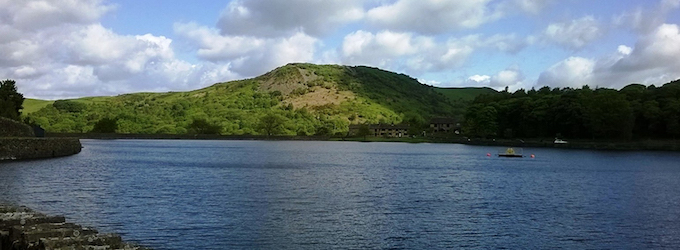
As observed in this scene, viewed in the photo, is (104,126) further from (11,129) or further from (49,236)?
(49,236)

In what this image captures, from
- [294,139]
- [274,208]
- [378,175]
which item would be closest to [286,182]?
[378,175]

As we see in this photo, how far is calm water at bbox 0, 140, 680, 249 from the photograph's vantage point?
22750 millimetres

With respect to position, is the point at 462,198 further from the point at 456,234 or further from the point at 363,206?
the point at 456,234

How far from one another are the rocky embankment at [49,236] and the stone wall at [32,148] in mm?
46426

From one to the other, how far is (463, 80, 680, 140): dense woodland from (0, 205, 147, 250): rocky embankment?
119868 millimetres

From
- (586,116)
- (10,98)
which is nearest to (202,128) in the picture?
(10,98)

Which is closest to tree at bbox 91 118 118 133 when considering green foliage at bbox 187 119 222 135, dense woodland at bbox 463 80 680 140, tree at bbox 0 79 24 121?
green foliage at bbox 187 119 222 135

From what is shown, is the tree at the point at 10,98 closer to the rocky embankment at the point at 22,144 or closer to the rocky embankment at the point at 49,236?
the rocky embankment at the point at 22,144

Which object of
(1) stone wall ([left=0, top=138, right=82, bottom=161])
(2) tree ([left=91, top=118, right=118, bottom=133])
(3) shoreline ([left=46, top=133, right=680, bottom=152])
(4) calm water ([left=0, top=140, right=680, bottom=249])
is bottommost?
(4) calm water ([left=0, top=140, right=680, bottom=249])

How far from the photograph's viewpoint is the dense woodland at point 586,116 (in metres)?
119

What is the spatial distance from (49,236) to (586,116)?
123525 mm

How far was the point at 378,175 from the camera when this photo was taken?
174 ft

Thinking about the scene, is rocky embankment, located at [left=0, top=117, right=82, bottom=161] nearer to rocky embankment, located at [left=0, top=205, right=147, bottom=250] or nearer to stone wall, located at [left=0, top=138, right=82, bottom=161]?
stone wall, located at [left=0, top=138, right=82, bottom=161]

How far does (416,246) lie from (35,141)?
180 feet
